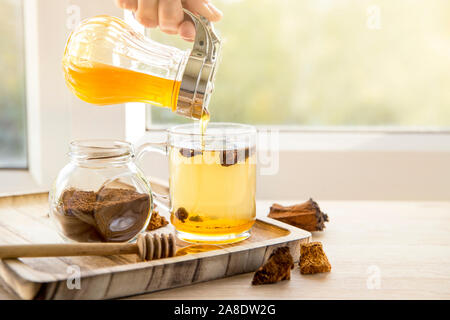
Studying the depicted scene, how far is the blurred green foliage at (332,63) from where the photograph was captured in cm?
155

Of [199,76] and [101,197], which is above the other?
[199,76]

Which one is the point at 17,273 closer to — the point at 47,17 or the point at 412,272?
the point at 412,272

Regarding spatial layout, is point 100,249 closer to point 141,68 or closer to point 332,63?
point 141,68

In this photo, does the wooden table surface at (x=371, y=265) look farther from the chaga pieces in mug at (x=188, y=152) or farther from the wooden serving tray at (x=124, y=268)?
the chaga pieces in mug at (x=188, y=152)

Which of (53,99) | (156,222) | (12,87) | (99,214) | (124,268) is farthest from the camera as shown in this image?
(12,87)

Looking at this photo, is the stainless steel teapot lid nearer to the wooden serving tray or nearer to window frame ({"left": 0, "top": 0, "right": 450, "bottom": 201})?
the wooden serving tray

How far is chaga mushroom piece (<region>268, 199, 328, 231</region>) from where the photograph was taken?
3.49 ft

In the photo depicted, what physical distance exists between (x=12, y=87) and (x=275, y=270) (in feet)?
3.41

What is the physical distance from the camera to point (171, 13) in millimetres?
962

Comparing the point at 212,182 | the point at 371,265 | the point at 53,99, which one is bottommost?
the point at 371,265

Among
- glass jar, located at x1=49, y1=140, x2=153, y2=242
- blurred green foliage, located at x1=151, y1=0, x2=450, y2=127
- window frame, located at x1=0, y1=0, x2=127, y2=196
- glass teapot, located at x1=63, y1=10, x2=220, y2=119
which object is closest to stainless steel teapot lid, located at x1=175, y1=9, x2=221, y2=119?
glass teapot, located at x1=63, y1=10, x2=220, y2=119

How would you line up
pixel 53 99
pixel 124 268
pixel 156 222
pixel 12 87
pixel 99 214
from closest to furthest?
pixel 124 268 → pixel 99 214 → pixel 156 222 → pixel 53 99 → pixel 12 87

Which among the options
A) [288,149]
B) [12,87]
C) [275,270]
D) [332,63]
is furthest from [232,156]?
[12,87]

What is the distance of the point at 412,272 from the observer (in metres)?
0.86
